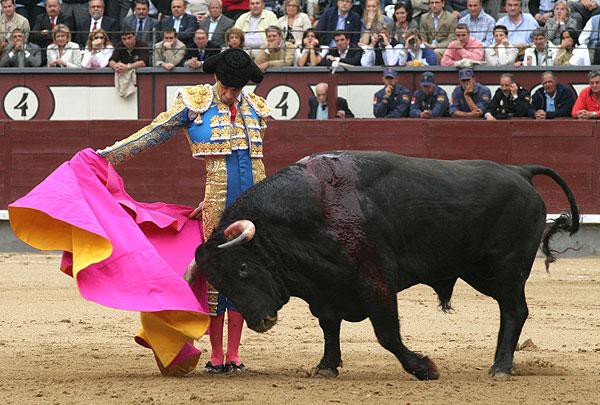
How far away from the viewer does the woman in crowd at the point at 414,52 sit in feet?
38.7

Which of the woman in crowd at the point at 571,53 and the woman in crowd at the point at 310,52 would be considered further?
the woman in crowd at the point at 310,52

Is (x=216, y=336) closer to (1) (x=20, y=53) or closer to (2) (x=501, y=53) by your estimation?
(2) (x=501, y=53)

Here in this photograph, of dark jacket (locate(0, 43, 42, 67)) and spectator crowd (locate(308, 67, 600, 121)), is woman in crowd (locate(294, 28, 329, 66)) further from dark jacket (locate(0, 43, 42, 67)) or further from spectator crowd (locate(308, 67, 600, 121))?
dark jacket (locate(0, 43, 42, 67))

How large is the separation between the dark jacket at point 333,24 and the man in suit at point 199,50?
39.2 inches

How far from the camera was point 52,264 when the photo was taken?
11.1 m

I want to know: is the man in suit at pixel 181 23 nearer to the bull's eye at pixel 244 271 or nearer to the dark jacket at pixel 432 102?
the dark jacket at pixel 432 102

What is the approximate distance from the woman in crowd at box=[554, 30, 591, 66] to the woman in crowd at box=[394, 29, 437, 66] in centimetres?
114

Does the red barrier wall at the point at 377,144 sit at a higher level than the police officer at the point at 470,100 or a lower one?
lower

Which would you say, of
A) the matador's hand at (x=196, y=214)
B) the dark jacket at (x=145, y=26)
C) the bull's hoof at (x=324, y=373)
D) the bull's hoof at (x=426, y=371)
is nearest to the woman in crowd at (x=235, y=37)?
the dark jacket at (x=145, y=26)

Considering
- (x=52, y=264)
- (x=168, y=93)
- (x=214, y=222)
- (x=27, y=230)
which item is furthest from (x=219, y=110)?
(x=168, y=93)

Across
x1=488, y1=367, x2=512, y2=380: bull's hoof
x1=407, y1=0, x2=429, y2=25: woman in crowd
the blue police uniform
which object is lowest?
x1=488, y1=367, x2=512, y2=380: bull's hoof

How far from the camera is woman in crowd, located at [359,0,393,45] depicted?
11.8 meters

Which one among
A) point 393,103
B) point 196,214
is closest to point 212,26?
point 393,103

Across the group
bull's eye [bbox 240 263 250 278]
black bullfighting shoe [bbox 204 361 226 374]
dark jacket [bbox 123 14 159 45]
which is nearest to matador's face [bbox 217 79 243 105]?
bull's eye [bbox 240 263 250 278]
